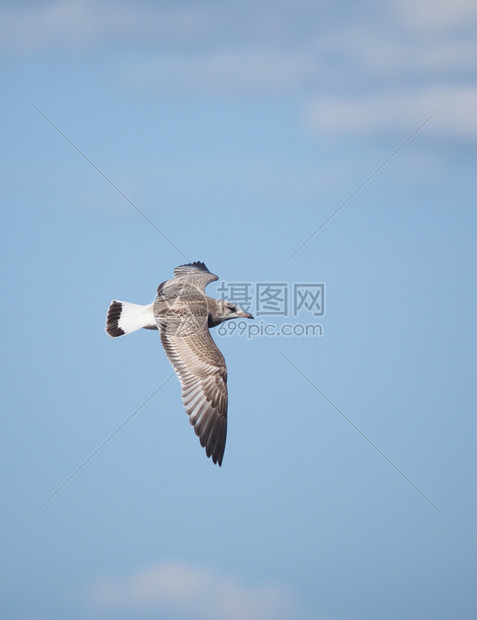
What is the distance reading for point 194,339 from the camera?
59.6 ft

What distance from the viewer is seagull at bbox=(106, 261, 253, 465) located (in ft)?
57.0

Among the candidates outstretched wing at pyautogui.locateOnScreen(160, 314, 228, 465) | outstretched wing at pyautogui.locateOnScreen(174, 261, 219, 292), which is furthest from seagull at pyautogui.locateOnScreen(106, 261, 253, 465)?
outstretched wing at pyautogui.locateOnScreen(174, 261, 219, 292)

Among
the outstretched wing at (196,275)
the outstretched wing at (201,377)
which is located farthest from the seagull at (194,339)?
the outstretched wing at (196,275)

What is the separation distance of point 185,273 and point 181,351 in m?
4.78

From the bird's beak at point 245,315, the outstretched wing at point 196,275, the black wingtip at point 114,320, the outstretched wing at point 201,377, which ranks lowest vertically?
the outstretched wing at point 201,377

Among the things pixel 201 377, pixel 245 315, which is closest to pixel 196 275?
pixel 245 315

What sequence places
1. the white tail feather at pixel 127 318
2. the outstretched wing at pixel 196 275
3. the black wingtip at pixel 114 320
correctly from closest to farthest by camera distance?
the white tail feather at pixel 127 318 → the black wingtip at pixel 114 320 → the outstretched wing at pixel 196 275

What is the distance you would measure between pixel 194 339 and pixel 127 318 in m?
1.92

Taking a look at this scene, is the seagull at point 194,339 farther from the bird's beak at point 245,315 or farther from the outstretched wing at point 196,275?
the outstretched wing at point 196,275

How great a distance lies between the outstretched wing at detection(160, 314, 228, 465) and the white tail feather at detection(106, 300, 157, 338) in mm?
569

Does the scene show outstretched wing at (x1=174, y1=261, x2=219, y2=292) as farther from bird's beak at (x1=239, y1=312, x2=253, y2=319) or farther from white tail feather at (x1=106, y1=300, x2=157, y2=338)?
white tail feather at (x1=106, y1=300, x2=157, y2=338)

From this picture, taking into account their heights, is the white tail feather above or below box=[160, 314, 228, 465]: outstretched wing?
above

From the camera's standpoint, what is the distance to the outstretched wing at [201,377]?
56.7 ft

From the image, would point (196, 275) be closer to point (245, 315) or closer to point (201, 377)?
point (245, 315)
